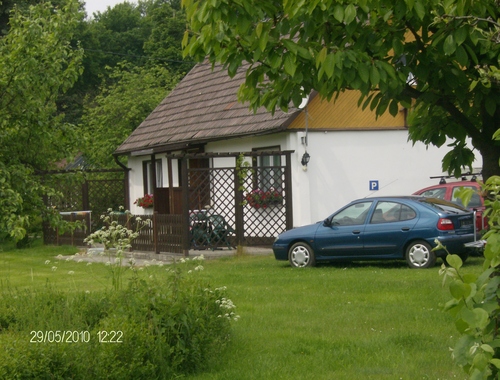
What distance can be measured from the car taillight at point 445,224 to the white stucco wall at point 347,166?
5.66 metres

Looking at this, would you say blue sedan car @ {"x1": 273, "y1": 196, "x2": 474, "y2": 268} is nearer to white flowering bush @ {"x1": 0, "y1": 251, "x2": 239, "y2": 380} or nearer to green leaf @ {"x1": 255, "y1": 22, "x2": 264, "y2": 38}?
white flowering bush @ {"x1": 0, "y1": 251, "x2": 239, "y2": 380}

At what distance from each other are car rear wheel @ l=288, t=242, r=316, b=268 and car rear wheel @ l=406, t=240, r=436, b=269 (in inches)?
82.5

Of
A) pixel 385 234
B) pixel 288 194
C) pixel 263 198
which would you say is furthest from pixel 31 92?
pixel 288 194

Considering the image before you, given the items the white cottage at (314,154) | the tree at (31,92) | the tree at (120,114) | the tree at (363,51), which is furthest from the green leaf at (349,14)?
the tree at (120,114)

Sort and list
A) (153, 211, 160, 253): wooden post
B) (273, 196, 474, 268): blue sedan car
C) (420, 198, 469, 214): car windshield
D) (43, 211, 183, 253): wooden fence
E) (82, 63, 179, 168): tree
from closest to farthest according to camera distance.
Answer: (273, 196, 474, 268): blue sedan car < (420, 198, 469, 214): car windshield < (43, 211, 183, 253): wooden fence < (153, 211, 160, 253): wooden post < (82, 63, 179, 168): tree

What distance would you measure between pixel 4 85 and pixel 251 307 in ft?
14.7

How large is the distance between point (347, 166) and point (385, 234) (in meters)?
5.91

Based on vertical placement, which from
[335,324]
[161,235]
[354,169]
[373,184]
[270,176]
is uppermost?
[354,169]

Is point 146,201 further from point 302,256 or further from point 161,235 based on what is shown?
point 302,256

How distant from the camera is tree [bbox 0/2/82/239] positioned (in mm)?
8805

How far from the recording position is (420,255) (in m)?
15.4

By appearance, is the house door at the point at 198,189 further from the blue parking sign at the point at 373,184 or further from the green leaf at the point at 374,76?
the green leaf at the point at 374,76

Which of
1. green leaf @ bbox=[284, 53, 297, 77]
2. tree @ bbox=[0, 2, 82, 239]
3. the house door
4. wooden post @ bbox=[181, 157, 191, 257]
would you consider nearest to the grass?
tree @ bbox=[0, 2, 82, 239]

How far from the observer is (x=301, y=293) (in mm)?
12180
